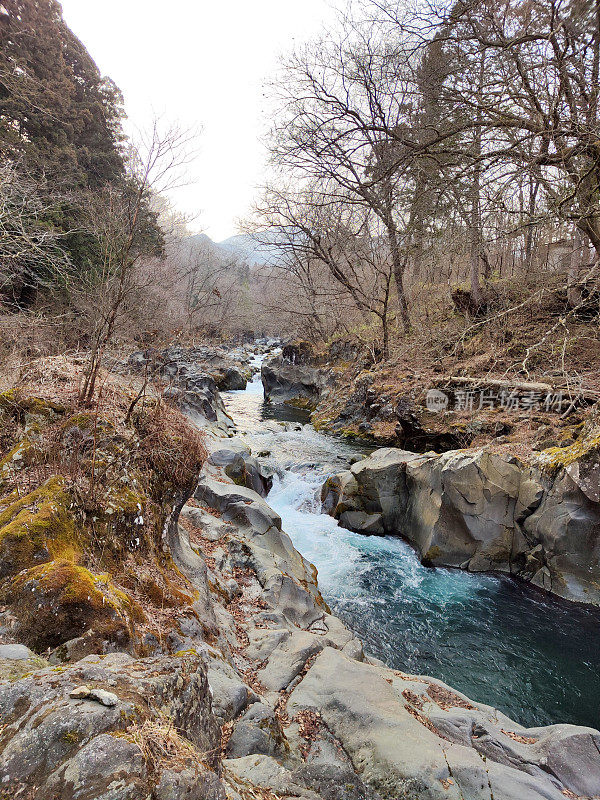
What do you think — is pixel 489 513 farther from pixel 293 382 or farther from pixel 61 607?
pixel 293 382

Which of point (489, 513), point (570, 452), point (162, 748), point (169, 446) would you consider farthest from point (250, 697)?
point (570, 452)

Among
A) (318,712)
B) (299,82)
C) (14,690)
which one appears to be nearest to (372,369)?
(299,82)

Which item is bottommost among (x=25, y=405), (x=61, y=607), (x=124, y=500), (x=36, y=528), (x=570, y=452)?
(x=570, y=452)

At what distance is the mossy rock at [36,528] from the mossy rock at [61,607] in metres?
0.17

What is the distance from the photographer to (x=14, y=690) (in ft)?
4.92

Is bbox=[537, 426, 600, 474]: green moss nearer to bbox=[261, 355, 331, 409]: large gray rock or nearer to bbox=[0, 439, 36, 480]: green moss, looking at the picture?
bbox=[0, 439, 36, 480]: green moss

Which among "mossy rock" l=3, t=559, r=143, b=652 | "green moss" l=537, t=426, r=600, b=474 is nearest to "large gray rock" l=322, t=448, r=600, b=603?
Answer: "green moss" l=537, t=426, r=600, b=474

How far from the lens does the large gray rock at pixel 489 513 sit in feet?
22.0

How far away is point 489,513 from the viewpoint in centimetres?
769

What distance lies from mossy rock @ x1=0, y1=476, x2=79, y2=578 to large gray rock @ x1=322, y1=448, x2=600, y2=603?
6936mm

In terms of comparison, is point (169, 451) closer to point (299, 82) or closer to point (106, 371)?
point (106, 371)

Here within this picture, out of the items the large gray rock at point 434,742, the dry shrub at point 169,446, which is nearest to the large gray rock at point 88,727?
the large gray rock at point 434,742

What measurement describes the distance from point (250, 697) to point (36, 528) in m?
2.04

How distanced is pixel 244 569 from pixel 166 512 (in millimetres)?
1907
